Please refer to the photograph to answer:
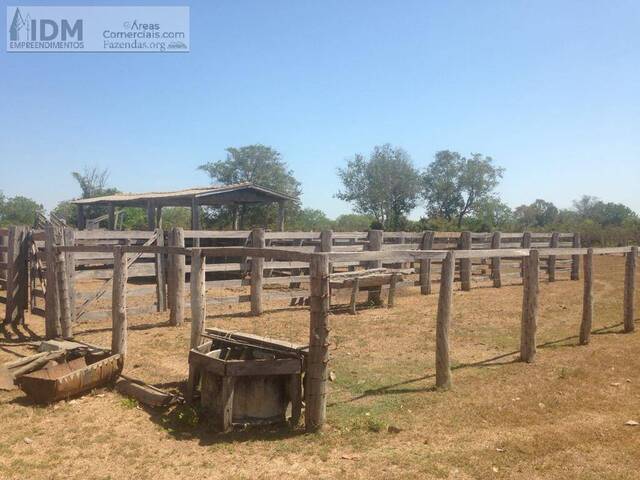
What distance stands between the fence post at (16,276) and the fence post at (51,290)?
5.05 ft

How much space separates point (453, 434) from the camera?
5211 mm

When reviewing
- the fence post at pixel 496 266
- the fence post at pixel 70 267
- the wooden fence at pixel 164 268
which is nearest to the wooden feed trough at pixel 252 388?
the wooden fence at pixel 164 268

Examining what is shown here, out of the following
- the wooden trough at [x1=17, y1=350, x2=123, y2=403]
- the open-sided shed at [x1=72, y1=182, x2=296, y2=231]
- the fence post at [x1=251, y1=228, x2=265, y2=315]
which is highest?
Result: the open-sided shed at [x1=72, y1=182, x2=296, y2=231]

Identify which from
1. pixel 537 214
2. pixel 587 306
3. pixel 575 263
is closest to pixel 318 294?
pixel 587 306

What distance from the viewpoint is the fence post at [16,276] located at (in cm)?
988

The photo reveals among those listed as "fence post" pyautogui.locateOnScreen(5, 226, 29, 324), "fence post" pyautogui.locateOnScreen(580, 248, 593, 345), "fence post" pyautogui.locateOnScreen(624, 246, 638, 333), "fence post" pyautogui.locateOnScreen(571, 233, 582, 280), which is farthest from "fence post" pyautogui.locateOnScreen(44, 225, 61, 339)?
"fence post" pyautogui.locateOnScreen(571, 233, 582, 280)

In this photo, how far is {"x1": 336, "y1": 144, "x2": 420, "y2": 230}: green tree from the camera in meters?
49.9

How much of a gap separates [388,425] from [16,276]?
8562 millimetres

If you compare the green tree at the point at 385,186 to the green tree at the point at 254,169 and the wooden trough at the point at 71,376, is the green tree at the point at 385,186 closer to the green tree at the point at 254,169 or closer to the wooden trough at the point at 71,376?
the green tree at the point at 254,169

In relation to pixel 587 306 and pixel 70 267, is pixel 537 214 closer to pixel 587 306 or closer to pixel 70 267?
pixel 587 306

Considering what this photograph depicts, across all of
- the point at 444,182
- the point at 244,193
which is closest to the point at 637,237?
the point at 444,182

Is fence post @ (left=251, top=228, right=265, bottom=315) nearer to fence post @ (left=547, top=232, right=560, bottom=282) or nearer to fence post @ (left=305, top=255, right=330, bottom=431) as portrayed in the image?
fence post @ (left=305, top=255, right=330, bottom=431)

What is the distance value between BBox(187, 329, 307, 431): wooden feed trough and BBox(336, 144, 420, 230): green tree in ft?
144

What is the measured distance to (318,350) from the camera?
5254 mm
